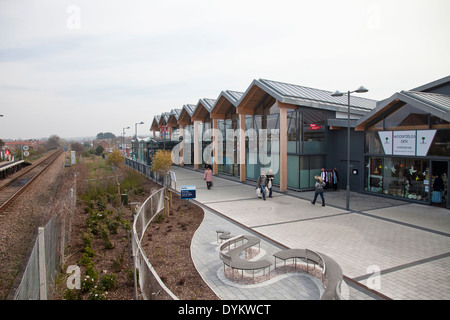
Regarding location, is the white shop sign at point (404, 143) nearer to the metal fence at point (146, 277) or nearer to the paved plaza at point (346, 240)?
the paved plaza at point (346, 240)

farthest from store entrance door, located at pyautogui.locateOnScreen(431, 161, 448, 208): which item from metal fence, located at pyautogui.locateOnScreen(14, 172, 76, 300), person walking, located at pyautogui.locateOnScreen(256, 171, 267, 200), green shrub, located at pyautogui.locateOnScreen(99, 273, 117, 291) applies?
metal fence, located at pyautogui.locateOnScreen(14, 172, 76, 300)

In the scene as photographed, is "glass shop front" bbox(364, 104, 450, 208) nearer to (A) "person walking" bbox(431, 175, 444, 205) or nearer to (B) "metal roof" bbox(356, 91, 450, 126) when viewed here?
(A) "person walking" bbox(431, 175, 444, 205)

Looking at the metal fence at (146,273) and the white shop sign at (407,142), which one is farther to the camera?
the white shop sign at (407,142)

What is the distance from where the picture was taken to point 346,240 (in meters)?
9.52

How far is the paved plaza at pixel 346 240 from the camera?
6387 millimetres

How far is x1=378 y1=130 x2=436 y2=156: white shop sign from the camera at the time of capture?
14234 millimetres

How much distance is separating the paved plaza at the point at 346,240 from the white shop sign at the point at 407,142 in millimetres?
2565

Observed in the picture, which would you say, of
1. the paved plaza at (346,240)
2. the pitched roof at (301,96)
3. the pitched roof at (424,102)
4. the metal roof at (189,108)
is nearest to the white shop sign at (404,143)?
the pitched roof at (424,102)

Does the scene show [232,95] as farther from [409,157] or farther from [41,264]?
[41,264]

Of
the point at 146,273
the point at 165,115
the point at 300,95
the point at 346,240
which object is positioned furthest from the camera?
the point at 165,115

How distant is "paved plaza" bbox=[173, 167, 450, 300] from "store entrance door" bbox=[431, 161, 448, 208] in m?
0.64

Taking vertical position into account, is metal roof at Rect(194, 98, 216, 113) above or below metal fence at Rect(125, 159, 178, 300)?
above

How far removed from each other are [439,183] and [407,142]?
2.38m

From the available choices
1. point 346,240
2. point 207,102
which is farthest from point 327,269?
point 207,102
